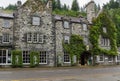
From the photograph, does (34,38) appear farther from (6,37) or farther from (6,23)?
(6,23)

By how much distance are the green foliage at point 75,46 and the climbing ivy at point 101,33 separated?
3.23 m

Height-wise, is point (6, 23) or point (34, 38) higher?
point (6, 23)

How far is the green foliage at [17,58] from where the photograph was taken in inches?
1631

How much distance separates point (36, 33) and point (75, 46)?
26.1ft

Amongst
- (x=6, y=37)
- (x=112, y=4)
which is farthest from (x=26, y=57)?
(x=112, y=4)

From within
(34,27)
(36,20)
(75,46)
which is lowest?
(75,46)

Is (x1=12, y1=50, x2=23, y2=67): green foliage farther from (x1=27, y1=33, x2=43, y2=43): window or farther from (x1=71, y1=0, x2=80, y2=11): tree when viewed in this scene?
(x1=71, y1=0, x2=80, y2=11): tree

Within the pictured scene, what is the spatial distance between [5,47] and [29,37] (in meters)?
4.47

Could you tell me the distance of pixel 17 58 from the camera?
41906mm

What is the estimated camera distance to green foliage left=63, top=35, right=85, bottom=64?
4725 centimetres

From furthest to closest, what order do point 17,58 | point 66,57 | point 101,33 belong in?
point 101,33
point 66,57
point 17,58

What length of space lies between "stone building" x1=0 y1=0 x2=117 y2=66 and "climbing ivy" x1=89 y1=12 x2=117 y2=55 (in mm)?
4584

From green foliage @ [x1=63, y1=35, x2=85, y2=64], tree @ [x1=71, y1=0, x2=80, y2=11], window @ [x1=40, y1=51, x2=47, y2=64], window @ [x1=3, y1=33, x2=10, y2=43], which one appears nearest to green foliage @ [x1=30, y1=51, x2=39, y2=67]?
window @ [x1=40, y1=51, x2=47, y2=64]

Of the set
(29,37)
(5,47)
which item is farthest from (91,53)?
(5,47)
